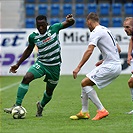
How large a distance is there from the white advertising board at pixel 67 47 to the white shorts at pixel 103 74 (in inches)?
604

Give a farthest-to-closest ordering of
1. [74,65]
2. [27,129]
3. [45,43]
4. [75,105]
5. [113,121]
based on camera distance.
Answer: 1. [74,65]
2. [75,105]
3. [45,43]
4. [113,121]
5. [27,129]

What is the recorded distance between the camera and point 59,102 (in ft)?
43.0

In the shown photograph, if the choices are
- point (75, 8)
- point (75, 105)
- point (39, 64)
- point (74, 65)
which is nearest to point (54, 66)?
point (39, 64)

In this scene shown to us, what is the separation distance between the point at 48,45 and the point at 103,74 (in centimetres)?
122

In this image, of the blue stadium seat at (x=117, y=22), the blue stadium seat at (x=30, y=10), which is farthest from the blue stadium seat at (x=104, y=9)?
the blue stadium seat at (x=30, y=10)

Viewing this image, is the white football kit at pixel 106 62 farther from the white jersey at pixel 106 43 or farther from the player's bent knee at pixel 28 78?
the player's bent knee at pixel 28 78

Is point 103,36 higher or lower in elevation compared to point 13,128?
higher

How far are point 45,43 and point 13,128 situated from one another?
2148 millimetres

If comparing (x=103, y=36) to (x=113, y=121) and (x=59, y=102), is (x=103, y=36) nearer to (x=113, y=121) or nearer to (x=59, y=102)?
(x=113, y=121)

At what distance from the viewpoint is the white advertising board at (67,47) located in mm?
24812

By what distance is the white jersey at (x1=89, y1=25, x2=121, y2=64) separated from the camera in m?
9.21

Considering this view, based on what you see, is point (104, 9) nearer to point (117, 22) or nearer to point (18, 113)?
point (117, 22)

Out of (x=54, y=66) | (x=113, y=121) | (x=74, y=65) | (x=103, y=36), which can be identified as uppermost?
(x=103, y=36)

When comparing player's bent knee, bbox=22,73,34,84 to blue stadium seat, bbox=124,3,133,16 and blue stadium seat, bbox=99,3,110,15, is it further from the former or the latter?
blue stadium seat, bbox=124,3,133,16
